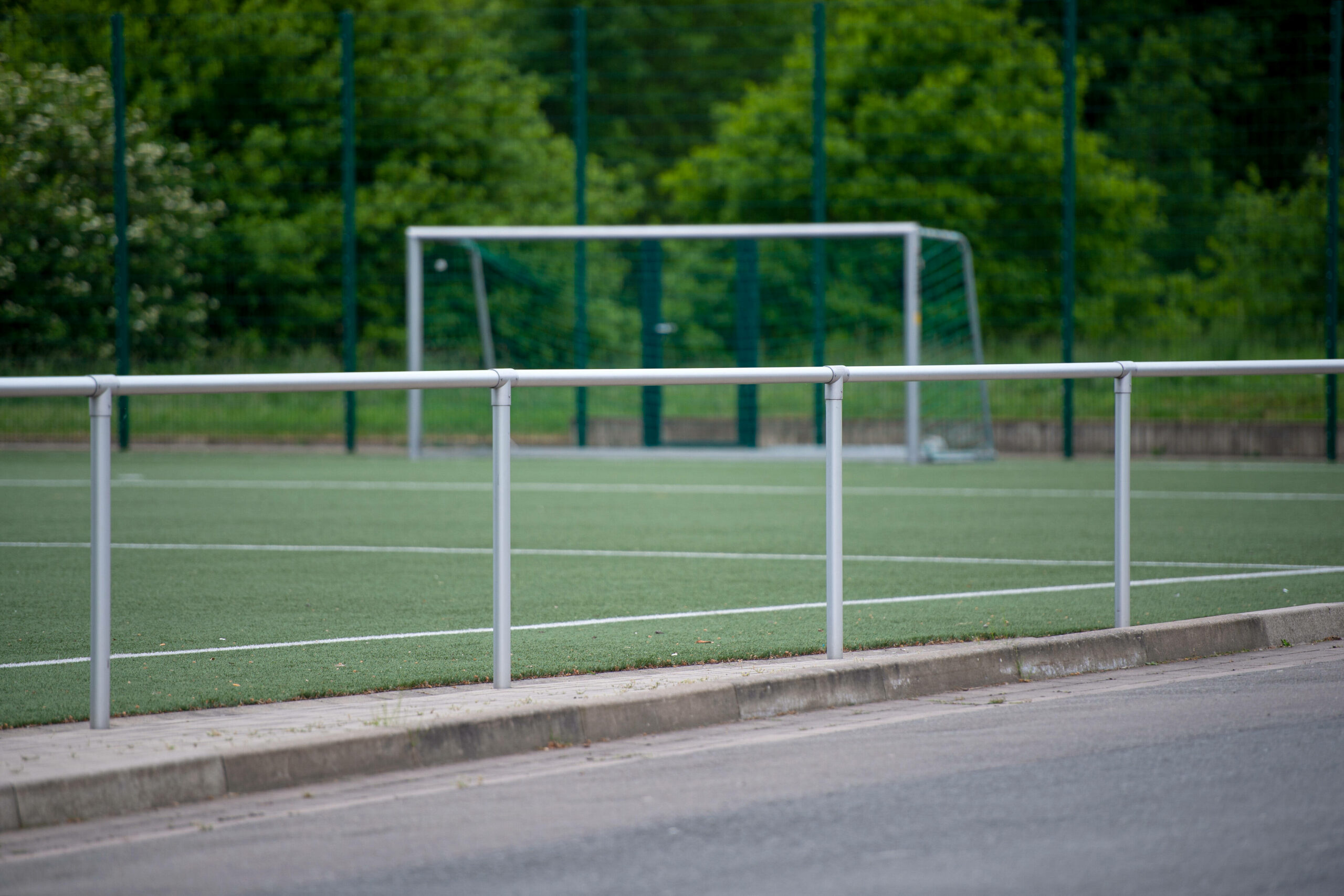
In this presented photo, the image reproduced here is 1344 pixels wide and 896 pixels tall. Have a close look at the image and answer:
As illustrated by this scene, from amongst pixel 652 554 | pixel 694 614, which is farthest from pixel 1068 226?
pixel 694 614

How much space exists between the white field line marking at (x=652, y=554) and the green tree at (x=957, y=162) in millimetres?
12052

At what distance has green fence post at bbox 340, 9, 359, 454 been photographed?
23859 millimetres

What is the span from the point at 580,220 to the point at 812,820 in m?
19.8

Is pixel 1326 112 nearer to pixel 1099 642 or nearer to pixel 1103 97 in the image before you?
pixel 1103 97

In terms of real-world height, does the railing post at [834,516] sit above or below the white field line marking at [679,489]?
above

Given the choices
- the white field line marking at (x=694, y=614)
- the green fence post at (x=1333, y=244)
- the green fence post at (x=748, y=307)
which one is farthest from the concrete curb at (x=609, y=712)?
the green fence post at (x=748, y=307)

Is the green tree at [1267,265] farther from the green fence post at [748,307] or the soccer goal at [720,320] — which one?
the green fence post at [748,307]

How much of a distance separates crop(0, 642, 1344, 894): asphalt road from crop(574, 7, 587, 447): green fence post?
17.4 m

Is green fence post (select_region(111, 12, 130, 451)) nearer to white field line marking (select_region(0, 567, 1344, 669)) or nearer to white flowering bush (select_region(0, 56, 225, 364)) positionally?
white flowering bush (select_region(0, 56, 225, 364))

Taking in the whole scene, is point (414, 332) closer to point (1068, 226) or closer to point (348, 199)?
point (348, 199)

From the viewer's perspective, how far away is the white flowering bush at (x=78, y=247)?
24.2 m

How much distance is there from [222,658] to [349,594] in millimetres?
2073

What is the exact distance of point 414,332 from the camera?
22.2 metres

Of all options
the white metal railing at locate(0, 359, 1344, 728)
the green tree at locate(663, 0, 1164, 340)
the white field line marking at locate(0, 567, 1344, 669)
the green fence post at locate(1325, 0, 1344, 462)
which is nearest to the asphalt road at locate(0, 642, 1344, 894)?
the white metal railing at locate(0, 359, 1344, 728)
